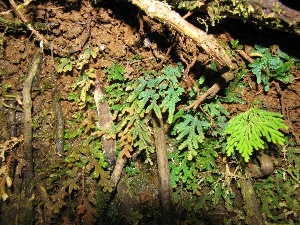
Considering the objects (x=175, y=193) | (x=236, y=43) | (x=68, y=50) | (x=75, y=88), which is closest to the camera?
(x=236, y=43)

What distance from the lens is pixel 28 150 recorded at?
328 centimetres

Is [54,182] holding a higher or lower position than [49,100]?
lower

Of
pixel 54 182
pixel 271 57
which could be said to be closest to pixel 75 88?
pixel 54 182

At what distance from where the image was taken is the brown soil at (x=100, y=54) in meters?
2.89

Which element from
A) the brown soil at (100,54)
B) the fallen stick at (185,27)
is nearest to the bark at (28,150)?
the brown soil at (100,54)

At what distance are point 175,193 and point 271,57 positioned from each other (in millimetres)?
2136

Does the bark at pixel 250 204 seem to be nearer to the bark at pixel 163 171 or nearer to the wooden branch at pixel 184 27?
the bark at pixel 163 171

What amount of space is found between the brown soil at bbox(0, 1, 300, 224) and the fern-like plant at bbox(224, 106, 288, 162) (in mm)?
380

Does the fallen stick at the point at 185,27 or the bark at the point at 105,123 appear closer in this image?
the fallen stick at the point at 185,27

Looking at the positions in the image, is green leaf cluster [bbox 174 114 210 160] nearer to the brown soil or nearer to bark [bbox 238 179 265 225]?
the brown soil

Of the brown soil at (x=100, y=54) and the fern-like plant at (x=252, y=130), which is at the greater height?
the brown soil at (x=100, y=54)

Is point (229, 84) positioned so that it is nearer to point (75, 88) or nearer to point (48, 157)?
point (75, 88)

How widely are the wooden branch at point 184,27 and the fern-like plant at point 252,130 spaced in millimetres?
790

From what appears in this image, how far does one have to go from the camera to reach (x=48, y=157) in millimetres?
3436
